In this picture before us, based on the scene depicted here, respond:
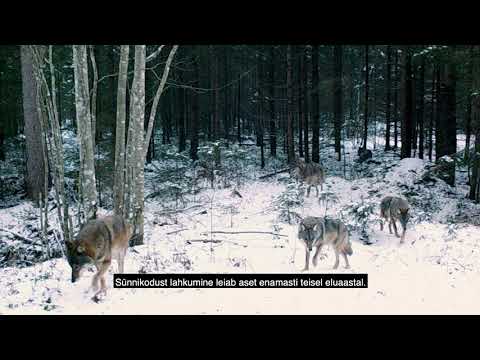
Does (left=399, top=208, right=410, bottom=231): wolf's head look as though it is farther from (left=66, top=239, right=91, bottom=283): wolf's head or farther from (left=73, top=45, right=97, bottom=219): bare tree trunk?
(left=66, top=239, right=91, bottom=283): wolf's head

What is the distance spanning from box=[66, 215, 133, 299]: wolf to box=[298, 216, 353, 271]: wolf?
130 inches

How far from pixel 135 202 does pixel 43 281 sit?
3247 millimetres

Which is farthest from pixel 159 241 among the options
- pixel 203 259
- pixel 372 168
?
pixel 372 168

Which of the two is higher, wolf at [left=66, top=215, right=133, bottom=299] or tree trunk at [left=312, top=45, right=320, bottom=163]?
tree trunk at [left=312, top=45, right=320, bottom=163]

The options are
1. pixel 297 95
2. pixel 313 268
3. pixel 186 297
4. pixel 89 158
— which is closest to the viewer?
pixel 186 297

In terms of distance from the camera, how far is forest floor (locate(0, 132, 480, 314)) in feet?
16.8

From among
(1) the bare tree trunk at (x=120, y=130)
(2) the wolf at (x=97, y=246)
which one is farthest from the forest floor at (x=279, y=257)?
(1) the bare tree trunk at (x=120, y=130)

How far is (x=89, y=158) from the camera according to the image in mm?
8297

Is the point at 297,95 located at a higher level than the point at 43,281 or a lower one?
higher

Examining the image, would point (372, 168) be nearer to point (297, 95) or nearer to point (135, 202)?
point (297, 95)

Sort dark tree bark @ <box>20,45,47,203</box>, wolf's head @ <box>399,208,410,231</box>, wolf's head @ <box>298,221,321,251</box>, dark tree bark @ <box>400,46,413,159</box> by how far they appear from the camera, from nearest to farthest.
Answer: wolf's head @ <box>298,221,321,251</box> → wolf's head @ <box>399,208,410,231</box> → dark tree bark @ <box>20,45,47,203</box> → dark tree bark @ <box>400,46,413,159</box>

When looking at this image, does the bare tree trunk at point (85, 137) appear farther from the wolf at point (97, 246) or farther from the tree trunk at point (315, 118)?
the tree trunk at point (315, 118)

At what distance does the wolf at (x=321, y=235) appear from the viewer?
7.11m

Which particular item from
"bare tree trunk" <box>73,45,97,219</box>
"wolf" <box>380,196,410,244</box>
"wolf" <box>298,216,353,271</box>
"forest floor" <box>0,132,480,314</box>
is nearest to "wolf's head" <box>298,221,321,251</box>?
"wolf" <box>298,216,353,271</box>
